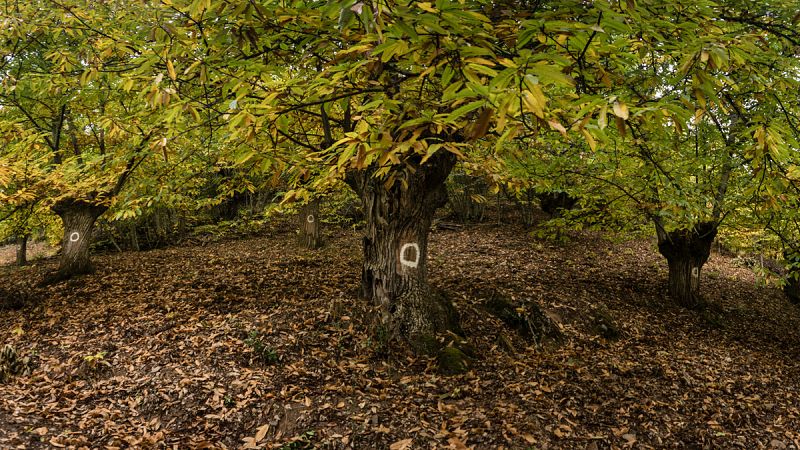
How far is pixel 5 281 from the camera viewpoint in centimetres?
846

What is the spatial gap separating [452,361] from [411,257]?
1375 mm

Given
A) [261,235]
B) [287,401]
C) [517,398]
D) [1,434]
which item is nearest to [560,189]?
[517,398]

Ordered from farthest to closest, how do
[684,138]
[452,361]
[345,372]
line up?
[684,138] → [452,361] → [345,372]

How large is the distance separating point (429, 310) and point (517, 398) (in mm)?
1463

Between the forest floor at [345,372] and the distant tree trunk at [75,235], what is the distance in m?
0.39

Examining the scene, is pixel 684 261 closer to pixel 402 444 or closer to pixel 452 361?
pixel 452 361

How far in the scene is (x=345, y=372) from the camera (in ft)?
15.9

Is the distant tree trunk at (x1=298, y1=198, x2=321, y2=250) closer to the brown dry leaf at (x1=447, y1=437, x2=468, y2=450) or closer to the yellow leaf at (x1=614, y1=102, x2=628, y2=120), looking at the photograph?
the brown dry leaf at (x1=447, y1=437, x2=468, y2=450)

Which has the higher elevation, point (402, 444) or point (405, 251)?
point (405, 251)

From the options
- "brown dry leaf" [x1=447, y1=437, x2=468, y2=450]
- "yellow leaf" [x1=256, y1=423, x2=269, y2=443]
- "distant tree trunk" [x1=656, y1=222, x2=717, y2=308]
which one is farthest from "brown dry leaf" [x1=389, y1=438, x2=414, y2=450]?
"distant tree trunk" [x1=656, y1=222, x2=717, y2=308]

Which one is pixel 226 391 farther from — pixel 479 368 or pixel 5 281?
pixel 5 281

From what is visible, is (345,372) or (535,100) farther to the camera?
(345,372)

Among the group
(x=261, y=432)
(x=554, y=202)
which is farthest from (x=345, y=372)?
(x=554, y=202)

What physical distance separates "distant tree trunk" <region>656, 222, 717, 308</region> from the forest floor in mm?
548
